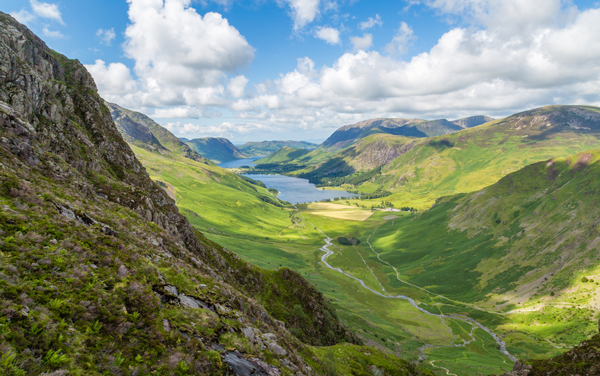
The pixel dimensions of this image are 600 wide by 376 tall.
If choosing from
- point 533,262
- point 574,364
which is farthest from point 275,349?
point 533,262

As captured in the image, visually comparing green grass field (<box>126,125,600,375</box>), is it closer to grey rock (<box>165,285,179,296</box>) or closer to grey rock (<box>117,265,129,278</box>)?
grey rock (<box>165,285,179,296</box>)

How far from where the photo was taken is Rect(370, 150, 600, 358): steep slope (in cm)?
9675

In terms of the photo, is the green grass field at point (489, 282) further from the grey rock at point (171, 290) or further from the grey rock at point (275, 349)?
the grey rock at point (171, 290)

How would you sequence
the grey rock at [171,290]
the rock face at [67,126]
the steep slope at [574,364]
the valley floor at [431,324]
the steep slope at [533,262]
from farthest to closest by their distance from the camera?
the steep slope at [533,262] → the valley floor at [431,324] → the steep slope at [574,364] → the rock face at [67,126] → the grey rock at [171,290]

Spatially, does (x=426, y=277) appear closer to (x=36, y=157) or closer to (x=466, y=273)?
(x=466, y=273)

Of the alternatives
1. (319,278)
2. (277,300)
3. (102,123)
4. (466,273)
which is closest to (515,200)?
(466,273)


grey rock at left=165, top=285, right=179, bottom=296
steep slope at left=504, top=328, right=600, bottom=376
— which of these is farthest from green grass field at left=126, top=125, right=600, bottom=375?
grey rock at left=165, top=285, right=179, bottom=296

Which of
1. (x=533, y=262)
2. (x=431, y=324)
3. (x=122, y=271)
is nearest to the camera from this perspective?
(x=122, y=271)

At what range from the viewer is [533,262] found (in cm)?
13225

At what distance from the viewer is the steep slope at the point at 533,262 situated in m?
96.8

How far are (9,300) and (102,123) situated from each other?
54071 mm

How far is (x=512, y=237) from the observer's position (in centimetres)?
15838

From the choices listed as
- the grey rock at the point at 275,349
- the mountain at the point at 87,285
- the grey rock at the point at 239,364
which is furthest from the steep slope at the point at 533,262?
the grey rock at the point at 239,364

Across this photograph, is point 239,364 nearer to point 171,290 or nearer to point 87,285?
point 171,290
